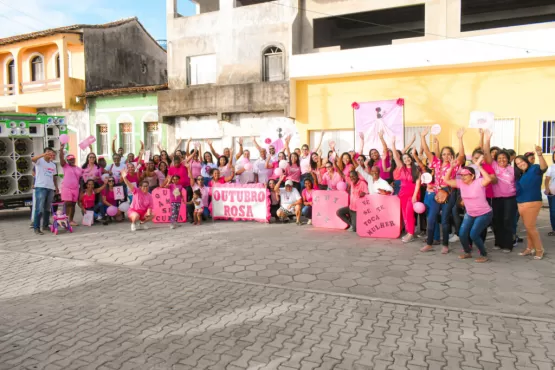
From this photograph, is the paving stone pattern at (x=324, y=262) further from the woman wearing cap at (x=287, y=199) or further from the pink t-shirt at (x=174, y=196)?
the pink t-shirt at (x=174, y=196)

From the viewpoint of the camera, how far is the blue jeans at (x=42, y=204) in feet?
33.4

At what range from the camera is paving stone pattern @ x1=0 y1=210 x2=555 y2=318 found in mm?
5613

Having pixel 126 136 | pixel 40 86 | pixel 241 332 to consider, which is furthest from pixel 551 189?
pixel 40 86

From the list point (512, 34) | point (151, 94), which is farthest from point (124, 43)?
point (512, 34)

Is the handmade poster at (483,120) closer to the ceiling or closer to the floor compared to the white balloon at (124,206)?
closer to the ceiling

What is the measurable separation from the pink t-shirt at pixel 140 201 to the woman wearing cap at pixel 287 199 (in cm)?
303

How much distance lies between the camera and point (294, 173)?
11414mm

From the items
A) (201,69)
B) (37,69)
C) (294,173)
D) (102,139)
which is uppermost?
(37,69)

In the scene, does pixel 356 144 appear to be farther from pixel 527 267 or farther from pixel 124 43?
pixel 124 43

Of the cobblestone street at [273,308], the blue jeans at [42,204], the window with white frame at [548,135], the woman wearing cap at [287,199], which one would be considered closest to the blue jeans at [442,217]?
the cobblestone street at [273,308]

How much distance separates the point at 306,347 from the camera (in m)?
4.09

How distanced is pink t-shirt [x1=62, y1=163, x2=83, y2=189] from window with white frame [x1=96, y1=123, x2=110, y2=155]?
12956mm

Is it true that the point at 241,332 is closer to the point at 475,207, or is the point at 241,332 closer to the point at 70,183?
the point at 475,207

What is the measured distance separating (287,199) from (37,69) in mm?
20813
